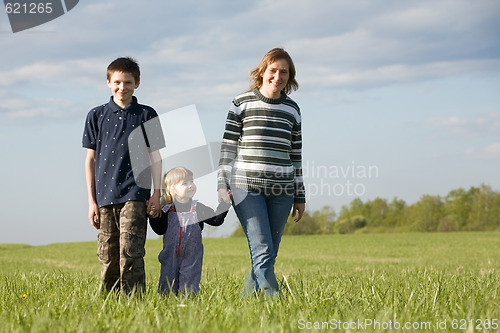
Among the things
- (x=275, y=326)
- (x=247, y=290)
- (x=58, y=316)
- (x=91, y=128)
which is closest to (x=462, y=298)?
(x=247, y=290)

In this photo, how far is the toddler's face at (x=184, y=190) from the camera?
4.97m

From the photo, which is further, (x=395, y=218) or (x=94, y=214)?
(x=395, y=218)

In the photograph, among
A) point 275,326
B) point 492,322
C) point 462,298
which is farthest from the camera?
point 462,298

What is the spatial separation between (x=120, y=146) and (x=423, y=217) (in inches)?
1730

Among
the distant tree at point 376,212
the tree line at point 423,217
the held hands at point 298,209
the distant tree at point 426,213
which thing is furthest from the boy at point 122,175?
the distant tree at point 376,212

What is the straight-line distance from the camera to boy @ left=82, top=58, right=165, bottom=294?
181 inches

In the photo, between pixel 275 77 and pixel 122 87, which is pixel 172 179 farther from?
pixel 275 77

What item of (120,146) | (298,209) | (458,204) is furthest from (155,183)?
(458,204)

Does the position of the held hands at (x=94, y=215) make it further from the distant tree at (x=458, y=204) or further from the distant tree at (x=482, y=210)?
the distant tree at (x=458, y=204)

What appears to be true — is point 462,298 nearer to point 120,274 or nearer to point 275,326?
point 275,326

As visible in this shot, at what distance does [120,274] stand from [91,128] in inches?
52.1

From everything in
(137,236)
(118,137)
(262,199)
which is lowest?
(137,236)

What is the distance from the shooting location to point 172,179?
5000mm

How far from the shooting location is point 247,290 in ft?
15.3
